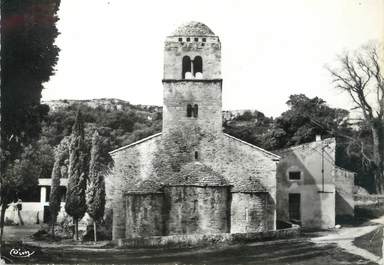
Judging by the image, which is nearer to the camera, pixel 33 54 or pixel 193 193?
pixel 33 54

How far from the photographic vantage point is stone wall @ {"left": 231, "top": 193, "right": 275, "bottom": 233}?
59.3ft

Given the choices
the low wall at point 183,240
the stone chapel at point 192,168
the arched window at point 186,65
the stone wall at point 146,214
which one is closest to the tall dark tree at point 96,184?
the stone chapel at point 192,168

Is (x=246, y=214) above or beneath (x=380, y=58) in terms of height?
beneath

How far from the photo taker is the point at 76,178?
19.0 metres

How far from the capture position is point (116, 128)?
74.9 feet

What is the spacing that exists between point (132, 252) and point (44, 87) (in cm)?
537

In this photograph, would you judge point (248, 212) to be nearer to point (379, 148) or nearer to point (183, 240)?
point (183, 240)

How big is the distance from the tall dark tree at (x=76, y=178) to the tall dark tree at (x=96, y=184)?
290 mm

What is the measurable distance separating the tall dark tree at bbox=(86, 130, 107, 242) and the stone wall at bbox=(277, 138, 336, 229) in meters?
7.64

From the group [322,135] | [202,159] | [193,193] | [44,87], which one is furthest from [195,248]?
[322,135]

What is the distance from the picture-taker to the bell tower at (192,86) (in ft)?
62.9

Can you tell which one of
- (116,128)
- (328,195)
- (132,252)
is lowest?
(132,252)

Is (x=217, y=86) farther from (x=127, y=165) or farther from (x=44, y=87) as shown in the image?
(x=44, y=87)

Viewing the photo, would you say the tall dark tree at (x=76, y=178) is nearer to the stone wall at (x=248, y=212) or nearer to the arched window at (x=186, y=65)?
the arched window at (x=186, y=65)
